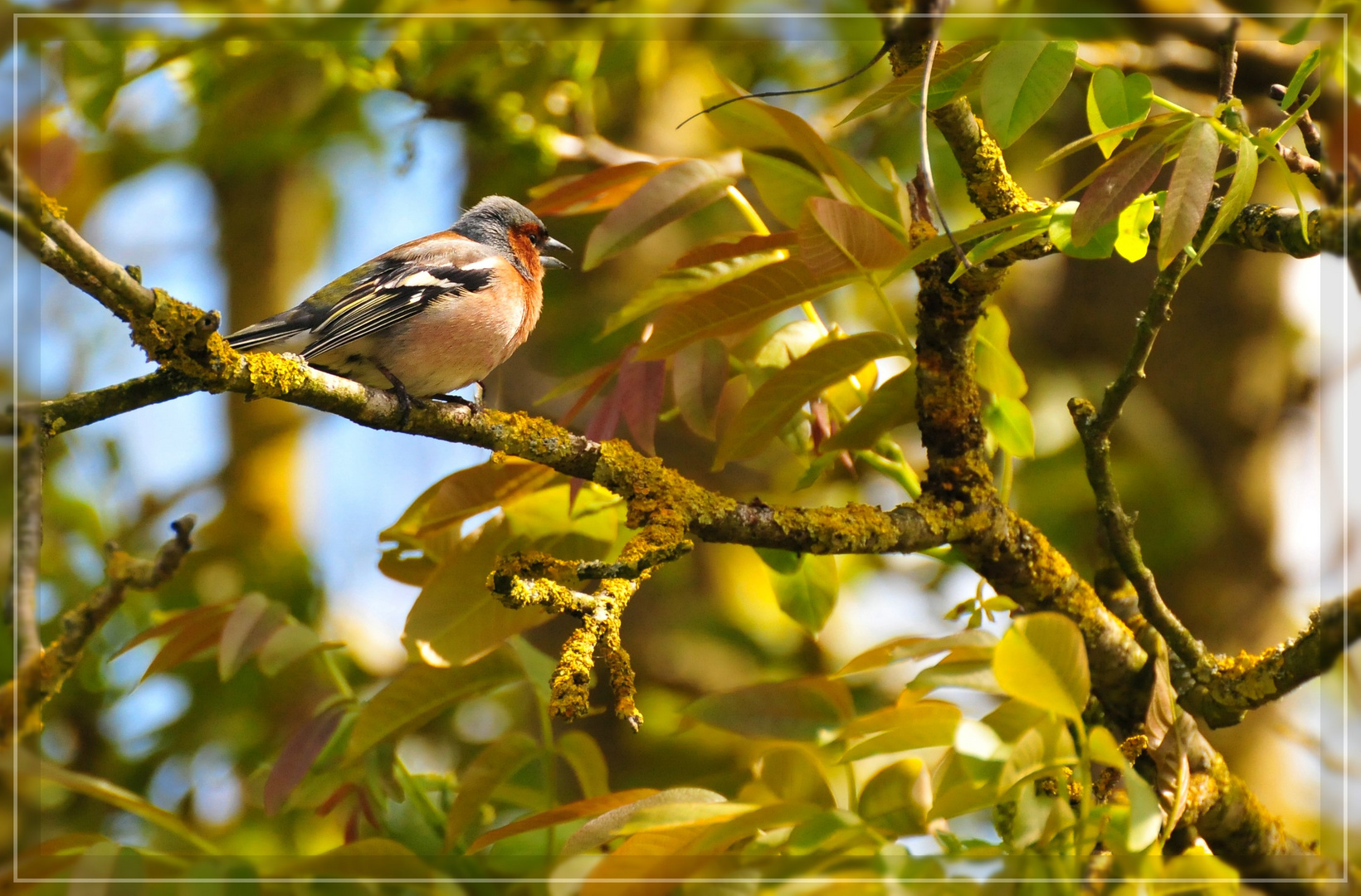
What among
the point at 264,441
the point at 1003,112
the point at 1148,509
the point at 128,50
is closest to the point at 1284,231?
the point at 1003,112

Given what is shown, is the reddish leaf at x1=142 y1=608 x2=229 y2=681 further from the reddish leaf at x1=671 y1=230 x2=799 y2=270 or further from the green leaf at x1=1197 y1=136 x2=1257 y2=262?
the green leaf at x1=1197 y1=136 x2=1257 y2=262

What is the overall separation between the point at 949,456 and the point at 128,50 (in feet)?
6.68

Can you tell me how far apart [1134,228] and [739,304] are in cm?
62

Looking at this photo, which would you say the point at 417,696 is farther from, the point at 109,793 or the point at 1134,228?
the point at 1134,228

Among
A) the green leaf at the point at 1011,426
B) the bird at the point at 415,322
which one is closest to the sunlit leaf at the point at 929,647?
the green leaf at the point at 1011,426

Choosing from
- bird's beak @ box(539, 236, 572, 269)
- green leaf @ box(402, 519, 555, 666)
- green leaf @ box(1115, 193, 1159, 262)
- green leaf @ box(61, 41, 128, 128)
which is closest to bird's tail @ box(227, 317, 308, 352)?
green leaf @ box(61, 41, 128, 128)

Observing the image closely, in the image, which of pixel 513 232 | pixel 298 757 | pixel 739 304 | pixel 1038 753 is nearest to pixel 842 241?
pixel 739 304

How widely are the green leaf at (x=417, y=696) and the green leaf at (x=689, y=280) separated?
2.49 feet

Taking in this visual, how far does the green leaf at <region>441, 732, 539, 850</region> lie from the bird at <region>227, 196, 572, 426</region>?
90 cm

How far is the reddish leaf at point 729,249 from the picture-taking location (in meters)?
1.97

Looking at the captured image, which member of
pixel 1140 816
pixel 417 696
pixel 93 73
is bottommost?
pixel 1140 816

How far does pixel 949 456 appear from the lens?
2.06 m

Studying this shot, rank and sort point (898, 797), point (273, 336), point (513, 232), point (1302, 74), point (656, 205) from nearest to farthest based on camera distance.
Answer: point (1302, 74) → point (898, 797) → point (656, 205) → point (273, 336) → point (513, 232)

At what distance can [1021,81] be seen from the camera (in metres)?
1.53
